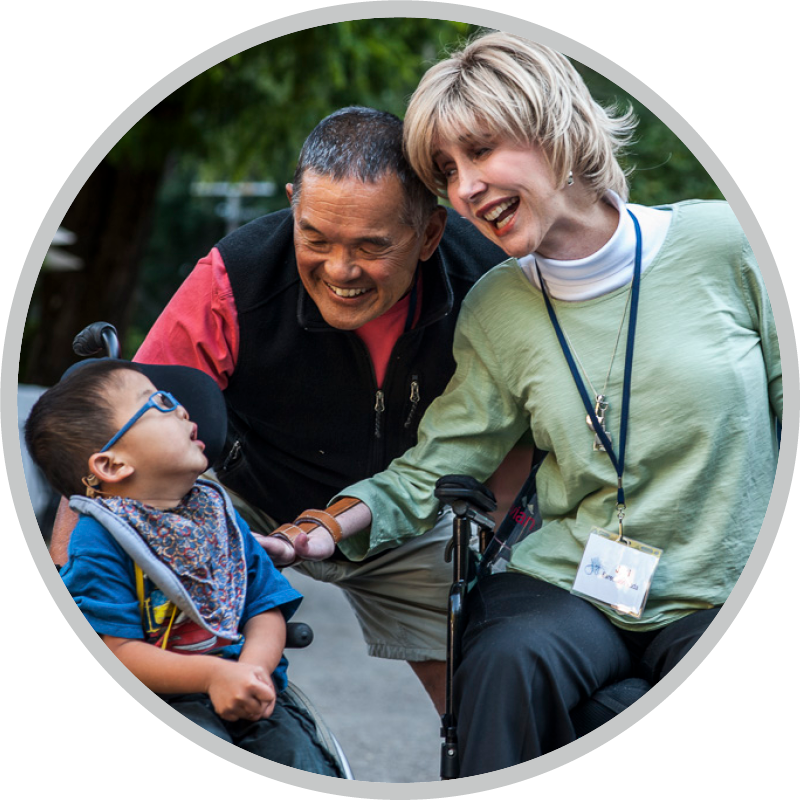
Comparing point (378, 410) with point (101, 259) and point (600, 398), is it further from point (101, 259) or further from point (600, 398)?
point (101, 259)

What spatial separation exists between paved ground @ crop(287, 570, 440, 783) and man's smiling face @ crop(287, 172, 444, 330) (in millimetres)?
894

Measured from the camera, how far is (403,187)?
202 centimetres

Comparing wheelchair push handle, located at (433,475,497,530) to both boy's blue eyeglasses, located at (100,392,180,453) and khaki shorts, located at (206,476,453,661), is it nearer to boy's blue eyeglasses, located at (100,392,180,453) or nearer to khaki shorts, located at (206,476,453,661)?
khaki shorts, located at (206,476,453,661)

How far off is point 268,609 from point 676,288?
3.35 feet

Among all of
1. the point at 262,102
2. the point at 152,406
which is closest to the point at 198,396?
the point at 152,406

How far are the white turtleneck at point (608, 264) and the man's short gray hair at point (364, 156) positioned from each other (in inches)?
11.2

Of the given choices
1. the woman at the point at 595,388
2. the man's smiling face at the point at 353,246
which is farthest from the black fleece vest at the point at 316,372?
the woman at the point at 595,388

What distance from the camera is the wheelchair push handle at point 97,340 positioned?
6.69 feet

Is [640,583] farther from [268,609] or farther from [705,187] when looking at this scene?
[705,187]

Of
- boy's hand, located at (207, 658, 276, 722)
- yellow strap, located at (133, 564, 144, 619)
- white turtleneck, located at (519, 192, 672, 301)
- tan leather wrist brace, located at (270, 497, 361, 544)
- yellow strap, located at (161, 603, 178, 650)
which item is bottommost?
boy's hand, located at (207, 658, 276, 722)

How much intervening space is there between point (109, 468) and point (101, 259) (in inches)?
145

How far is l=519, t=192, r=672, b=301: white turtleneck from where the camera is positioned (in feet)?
6.61

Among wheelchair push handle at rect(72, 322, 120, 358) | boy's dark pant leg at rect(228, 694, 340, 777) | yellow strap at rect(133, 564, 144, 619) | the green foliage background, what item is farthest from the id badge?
the green foliage background

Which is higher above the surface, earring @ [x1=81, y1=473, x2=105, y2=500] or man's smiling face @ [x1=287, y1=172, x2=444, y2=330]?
man's smiling face @ [x1=287, y1=172, x2=444, y2=330]
